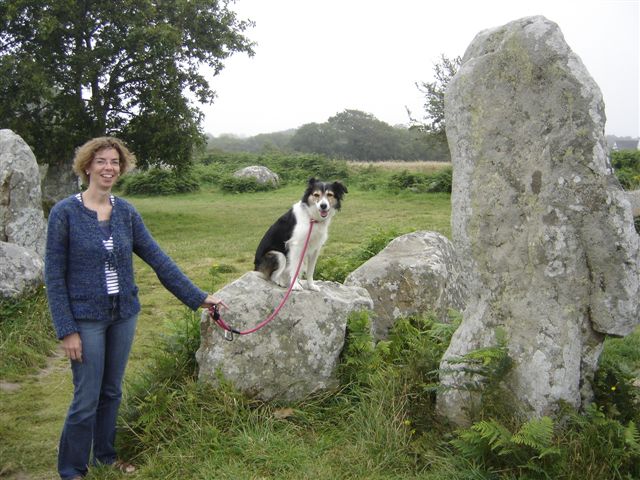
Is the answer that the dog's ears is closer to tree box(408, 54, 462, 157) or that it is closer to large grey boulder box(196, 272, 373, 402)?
large grey boulder box(196, 272, 373, 402)

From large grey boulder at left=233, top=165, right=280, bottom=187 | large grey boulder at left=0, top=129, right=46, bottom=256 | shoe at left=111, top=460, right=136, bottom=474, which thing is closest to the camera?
shoe at left=111, top=460, right=136, bottom=474

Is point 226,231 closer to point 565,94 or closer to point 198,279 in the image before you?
point 198,279

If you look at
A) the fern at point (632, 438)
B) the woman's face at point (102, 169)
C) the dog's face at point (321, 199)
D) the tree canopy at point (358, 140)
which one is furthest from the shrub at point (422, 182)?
the tree canopy at point (358, 140)

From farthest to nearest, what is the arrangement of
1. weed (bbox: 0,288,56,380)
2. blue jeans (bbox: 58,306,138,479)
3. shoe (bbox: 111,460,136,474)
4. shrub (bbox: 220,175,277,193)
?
shrub (bbox: 220,175,277,193) < weed (bbox: 0,288,56,380) < shoe (bbox: 111,460,136,474) < blue jeans (bbox: 58,306,138,479)

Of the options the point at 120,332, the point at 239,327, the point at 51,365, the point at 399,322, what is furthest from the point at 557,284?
the point at 51,365

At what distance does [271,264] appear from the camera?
598 cm

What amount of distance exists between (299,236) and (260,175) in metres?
22.4

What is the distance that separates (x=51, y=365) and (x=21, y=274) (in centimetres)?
169

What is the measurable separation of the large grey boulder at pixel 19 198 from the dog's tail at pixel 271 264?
573 cm

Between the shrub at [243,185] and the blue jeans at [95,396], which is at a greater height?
the shrub at [243,185]

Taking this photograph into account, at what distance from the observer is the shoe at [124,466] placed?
4.39 meters

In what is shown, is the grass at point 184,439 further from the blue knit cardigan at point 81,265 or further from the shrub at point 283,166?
the shrub at point 283,166

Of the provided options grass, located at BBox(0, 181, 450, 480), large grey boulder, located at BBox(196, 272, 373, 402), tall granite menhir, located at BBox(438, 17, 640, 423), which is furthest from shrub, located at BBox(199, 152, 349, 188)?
tall granite menhir, located at BBox(438, 17, 640, 423)

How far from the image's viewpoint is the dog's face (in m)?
5.94
